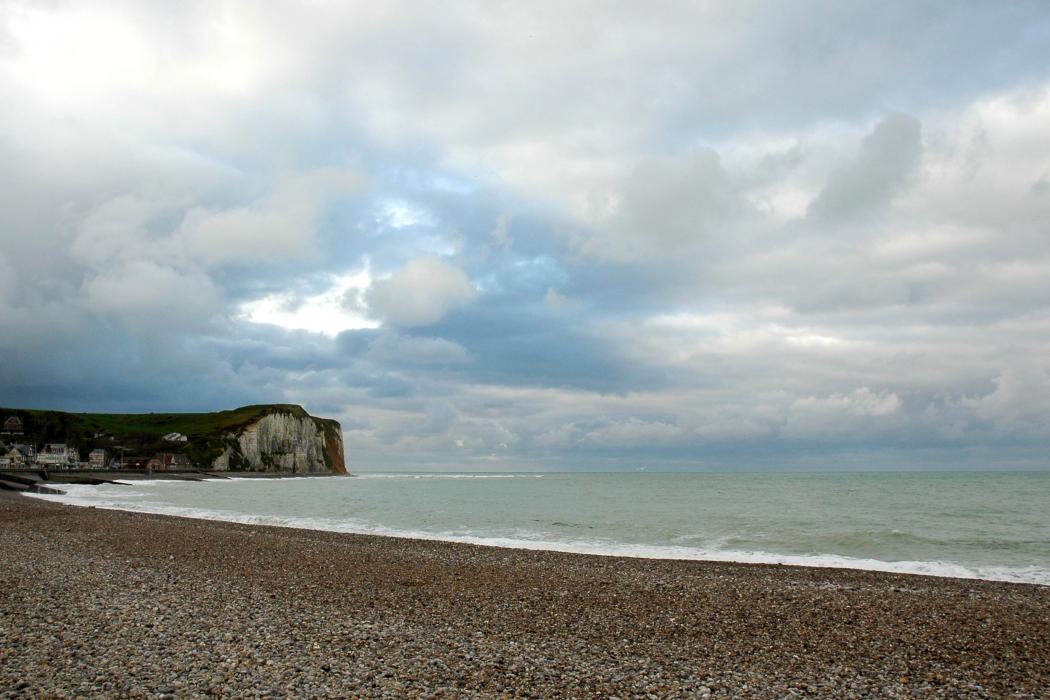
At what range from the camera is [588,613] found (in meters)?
13.3

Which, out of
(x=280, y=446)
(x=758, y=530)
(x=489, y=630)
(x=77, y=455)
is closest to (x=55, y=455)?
(x=77, y=455)

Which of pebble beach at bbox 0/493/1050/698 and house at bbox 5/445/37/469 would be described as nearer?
pebble beach at bbox 0/493/1050/698

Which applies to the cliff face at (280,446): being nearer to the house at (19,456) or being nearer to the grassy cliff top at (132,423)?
the grassy cliff top at (132,423)

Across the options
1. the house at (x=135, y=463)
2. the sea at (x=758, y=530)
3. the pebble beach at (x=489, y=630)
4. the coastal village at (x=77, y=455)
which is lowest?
the house at (x=135, y=463)

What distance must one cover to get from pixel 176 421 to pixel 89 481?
9657cm

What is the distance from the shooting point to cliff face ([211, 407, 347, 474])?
154m

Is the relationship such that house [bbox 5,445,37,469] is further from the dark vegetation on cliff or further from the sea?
the sea

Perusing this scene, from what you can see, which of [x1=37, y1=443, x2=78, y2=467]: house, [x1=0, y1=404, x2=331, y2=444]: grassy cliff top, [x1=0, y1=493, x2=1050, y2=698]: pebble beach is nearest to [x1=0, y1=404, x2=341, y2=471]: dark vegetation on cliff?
[x1=0, y1=404, x2=331, y2=444]: grassy cliff top

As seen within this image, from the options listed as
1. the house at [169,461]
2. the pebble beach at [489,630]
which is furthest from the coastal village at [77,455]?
the pebble beach at [489,630]

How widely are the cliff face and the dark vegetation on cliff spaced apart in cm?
84

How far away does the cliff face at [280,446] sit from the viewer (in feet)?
506

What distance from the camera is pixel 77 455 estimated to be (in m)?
142

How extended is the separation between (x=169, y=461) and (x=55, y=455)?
2086 centimetres

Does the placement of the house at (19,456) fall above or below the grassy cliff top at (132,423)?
below
